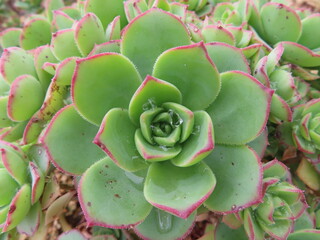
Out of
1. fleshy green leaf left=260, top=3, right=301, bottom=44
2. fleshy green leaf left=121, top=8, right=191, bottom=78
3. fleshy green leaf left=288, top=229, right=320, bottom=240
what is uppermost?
fleshy green leaf left=121, top=8, right=191, bottom=78

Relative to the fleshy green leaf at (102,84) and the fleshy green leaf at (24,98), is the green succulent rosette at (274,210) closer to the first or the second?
the fleshy green leaf at (102,84)

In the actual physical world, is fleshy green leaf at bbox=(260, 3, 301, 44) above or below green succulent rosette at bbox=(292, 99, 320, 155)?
above

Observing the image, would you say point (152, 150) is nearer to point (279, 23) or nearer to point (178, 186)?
point (178, 186)

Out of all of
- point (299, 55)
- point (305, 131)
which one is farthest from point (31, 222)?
point (299, 55)

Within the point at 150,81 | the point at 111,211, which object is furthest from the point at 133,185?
the point at 150,81

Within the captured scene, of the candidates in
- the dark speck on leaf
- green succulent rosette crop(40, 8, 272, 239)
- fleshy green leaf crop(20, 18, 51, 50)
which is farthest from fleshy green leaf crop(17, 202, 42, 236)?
fleshy green leaf crop(20, 18, 51, 50)

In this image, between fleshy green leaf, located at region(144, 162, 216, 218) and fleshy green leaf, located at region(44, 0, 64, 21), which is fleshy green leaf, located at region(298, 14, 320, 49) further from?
fleshy green leaf, located at region(44, 0, 64, 21)
